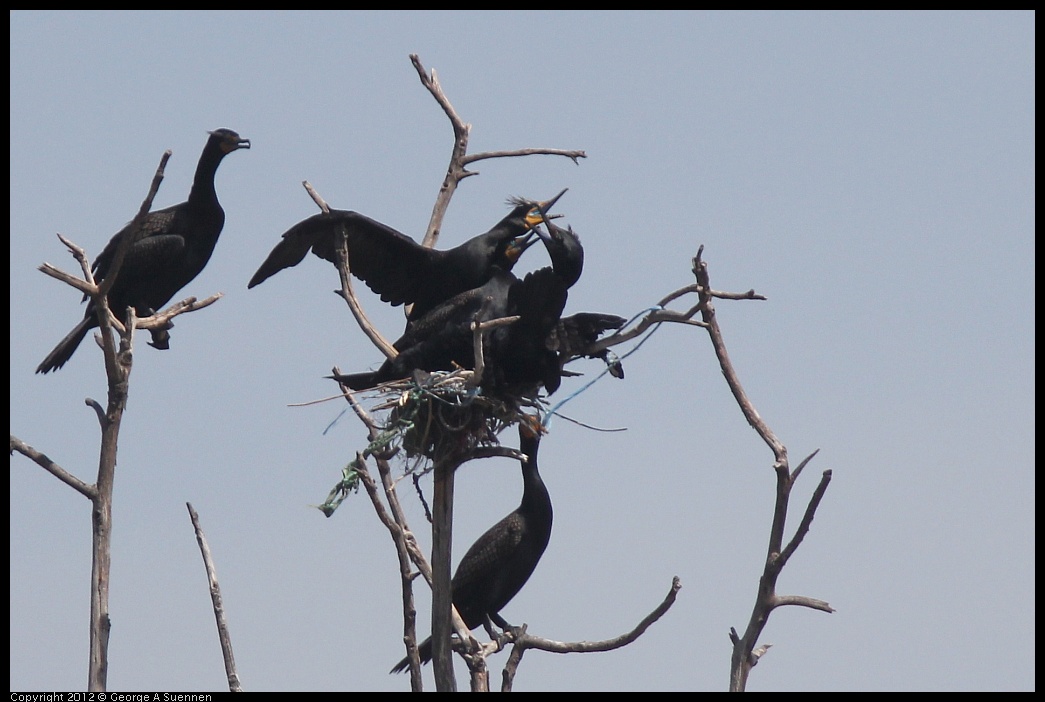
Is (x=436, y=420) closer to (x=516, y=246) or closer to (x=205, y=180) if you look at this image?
(x=516, y=246)

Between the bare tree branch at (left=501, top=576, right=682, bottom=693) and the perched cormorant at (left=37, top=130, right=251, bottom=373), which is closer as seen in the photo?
the bare tree branch at (left=501, top=576, right=682, bottom=693)

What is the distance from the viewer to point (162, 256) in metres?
9.08

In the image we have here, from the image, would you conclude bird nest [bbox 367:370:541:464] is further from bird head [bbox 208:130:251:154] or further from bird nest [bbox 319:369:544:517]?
bird head [bbox 208:130:251:154]

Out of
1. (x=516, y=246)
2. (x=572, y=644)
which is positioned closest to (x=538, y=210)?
(x=516, y=246)

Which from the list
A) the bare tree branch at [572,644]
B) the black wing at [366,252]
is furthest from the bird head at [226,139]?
the bare tree branch at [572,644]

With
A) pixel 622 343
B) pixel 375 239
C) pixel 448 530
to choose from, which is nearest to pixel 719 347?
pixel 622 343

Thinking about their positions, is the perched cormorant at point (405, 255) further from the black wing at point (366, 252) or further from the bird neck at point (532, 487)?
the bird neck at point (532, 487)

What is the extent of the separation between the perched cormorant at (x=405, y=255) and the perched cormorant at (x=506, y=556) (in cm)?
96

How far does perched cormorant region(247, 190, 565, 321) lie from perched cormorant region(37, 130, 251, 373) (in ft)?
4.31

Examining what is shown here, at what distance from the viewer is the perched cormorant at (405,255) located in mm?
7773

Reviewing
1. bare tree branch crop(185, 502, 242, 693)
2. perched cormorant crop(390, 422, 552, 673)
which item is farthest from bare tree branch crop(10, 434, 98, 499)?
perched cormorant crop(390, 422, 552, 673)

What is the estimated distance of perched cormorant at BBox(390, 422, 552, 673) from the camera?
336 inches

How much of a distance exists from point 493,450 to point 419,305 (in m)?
1.29

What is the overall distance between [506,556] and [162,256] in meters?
2.57
